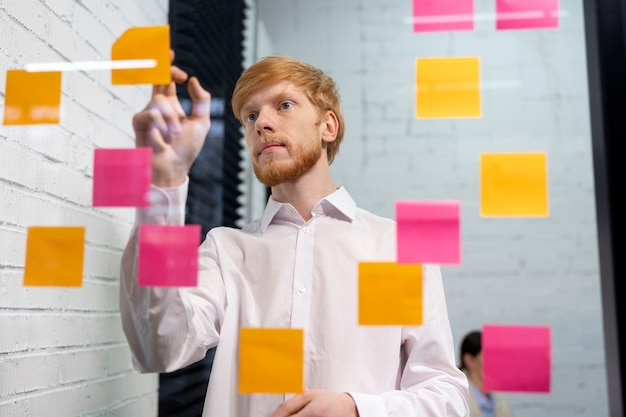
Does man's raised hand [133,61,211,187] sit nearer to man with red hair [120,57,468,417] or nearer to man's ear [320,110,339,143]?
man with red hair [120,57,468,417]

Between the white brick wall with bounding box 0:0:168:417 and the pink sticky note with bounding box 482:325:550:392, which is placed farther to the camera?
the white brick wall with bounding box 0:0:168:417

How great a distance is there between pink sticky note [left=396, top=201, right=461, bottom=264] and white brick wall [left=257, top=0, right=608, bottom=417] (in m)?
0.14

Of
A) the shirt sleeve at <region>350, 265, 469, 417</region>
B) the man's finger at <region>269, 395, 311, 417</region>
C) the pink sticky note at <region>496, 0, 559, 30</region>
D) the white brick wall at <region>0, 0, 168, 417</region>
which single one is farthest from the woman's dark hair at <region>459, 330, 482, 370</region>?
the white brick wall at <region>0, 0, 168, 417</region>

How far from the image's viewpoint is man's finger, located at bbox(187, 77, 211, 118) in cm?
112

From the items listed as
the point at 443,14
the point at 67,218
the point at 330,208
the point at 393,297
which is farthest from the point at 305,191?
the point at 67,218

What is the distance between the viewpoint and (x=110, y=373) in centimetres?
146

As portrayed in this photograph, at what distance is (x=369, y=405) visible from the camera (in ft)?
3.44

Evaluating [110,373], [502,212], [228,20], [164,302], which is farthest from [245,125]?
[228,20]

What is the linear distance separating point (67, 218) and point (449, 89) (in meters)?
0.80

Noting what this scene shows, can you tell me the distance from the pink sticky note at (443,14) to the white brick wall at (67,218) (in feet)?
2.08

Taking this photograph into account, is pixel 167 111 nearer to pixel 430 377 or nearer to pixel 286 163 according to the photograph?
pixel 286 163

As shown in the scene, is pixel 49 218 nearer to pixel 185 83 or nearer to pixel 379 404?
pixel 185 83

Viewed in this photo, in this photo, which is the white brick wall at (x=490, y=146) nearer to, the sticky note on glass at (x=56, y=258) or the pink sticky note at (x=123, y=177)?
the pink sticky note at (x=123, y=177)

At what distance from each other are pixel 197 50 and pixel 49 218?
2.07 ft
